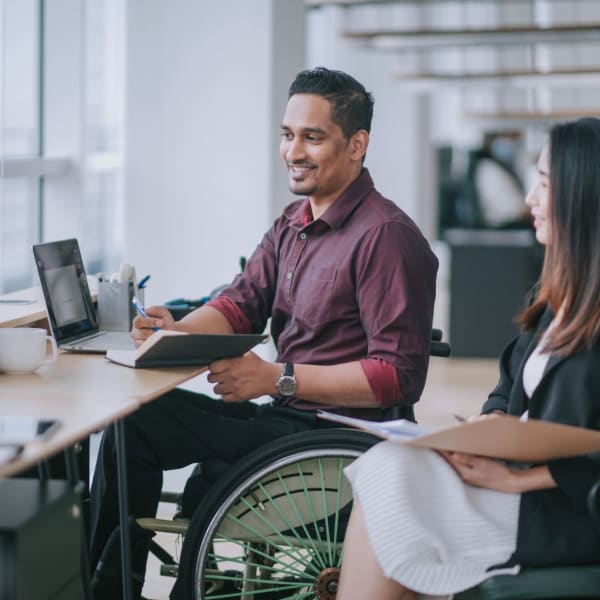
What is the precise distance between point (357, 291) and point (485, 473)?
72 centimetres

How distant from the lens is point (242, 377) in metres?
2.48

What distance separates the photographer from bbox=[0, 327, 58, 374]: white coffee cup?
2.38 meters

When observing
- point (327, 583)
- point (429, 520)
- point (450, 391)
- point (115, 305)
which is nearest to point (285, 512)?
point (327, 583)

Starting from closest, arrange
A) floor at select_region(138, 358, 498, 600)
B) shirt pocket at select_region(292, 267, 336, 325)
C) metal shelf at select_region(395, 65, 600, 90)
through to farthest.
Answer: shirt pocket at select_region(292, 267, 336, 325) < floor at select_region(138, 358, 498, 600) < metal shelf at select_region(395, 65, 600, 90)

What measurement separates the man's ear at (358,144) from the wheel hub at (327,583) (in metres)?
1.06

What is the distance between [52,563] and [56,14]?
265 centimetres

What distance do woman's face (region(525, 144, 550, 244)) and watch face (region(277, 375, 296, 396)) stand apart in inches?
25.8

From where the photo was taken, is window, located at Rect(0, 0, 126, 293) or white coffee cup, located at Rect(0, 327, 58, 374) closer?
white coffee cup, located at Rect(0, 327, 58, 374)

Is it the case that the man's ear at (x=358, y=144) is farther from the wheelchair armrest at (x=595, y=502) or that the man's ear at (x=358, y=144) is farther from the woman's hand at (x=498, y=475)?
the wheelchair armrest at (x=595, y=502)

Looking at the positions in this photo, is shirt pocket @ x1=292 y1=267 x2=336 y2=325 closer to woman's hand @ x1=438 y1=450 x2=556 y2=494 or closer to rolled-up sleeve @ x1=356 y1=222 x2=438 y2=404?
rolled-up sleeve @ x1=356 y1=222 x2=438 y2=404

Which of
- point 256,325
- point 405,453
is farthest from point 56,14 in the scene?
point 405,453

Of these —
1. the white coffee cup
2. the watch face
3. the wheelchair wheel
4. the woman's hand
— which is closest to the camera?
the woman's hand

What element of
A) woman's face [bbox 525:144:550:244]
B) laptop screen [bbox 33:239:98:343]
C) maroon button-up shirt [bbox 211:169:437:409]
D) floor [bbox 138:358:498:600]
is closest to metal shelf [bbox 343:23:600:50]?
floor [bbox 138:358:498:600]

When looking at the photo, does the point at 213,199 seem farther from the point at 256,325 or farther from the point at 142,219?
the point at 256,325
